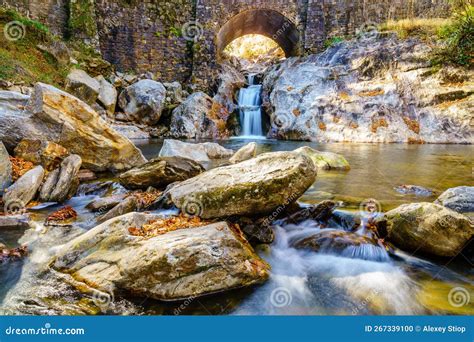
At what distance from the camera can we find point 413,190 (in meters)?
5.25

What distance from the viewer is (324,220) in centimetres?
402

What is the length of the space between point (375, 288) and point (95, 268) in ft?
8.64

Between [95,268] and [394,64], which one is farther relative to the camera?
[394,64]

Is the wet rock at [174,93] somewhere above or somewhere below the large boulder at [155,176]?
above

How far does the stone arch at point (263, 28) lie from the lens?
1844 centimetres

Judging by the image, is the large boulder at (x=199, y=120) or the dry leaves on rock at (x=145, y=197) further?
the large boulder at (x=199, y=120)

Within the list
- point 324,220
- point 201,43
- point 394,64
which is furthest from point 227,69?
point 324,220

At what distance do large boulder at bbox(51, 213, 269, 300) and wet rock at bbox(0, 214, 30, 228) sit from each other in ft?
3.91

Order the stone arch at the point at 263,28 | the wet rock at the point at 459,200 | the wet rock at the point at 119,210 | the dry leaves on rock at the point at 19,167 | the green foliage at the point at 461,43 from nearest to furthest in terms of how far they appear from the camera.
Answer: the wet rock at the point at 459,200, the wet rock at the point at 119,210, the dry leaves on rock at the point at 19,167, the green foliage at the point at 461,43, the stone arch at the point at 263,28

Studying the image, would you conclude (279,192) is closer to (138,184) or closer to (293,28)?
(138,184)

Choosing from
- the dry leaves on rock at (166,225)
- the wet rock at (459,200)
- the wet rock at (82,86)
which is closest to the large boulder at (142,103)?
the wet rock at (82,86)

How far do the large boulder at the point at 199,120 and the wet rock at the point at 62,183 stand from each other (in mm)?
9882

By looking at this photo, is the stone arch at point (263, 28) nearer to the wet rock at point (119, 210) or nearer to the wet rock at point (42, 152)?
the wet rock at point (42, 152)

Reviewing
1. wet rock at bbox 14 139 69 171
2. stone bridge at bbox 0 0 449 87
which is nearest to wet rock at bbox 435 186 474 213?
wet rock at bbox 14 139 69 171
